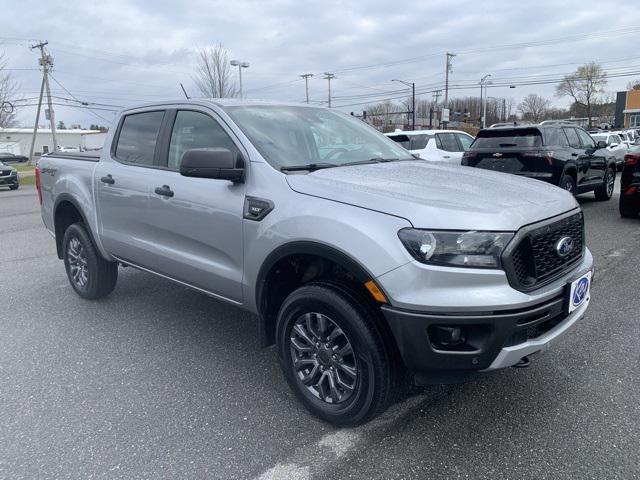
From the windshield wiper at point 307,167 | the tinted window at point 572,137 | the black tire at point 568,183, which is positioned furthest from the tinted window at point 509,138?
the windshield wiper at point 307,167

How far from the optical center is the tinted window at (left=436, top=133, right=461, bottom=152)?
1363 cm

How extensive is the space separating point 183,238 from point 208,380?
994 millimetres

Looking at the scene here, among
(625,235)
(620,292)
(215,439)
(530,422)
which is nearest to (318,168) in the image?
(215,439)

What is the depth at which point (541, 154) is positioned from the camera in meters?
9.55

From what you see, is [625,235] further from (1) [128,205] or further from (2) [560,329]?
(1) [128,205]

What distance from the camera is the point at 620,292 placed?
509 centimetres

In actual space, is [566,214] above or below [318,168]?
below

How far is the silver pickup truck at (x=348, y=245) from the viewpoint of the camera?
241 cm

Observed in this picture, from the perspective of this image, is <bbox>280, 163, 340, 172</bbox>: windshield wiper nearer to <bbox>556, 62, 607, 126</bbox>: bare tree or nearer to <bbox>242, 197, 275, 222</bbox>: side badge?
<bbox>242, 197, 275, 222</bbox>: side badge

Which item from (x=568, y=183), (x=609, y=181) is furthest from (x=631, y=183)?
(x=609, y=181)

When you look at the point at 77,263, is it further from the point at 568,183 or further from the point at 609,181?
the point at 609,181

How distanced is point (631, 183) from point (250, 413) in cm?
830

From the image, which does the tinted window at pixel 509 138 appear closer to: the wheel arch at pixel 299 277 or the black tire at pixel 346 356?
the wheel arch at pixel 299 277

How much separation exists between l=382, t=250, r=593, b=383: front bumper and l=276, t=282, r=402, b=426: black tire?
157mm
